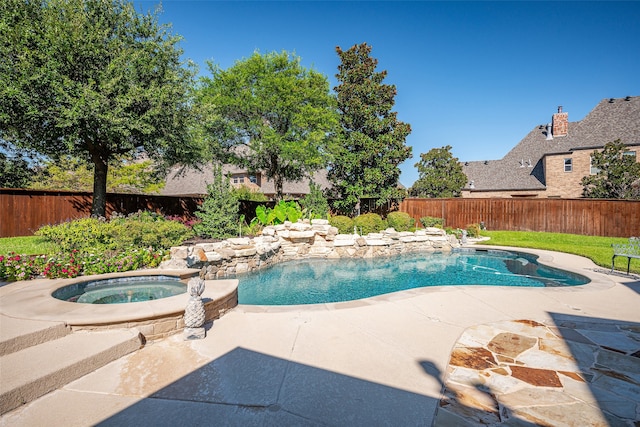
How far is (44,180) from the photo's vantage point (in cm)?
2089

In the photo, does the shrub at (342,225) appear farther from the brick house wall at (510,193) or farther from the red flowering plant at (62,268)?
the brick house wall at (510,193)

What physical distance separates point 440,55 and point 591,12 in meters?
6.13

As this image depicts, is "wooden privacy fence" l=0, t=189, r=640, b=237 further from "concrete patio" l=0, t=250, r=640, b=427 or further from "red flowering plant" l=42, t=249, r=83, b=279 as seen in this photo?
"concrete patio" l=0, t=250, r=640, b=427

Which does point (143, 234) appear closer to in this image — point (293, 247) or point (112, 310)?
point (112, 310)

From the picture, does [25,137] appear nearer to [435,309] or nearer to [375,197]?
[435,309]

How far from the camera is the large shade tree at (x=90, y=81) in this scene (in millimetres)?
9258

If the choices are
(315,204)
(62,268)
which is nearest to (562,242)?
(315,204)

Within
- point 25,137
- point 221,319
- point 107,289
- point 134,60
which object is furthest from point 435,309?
point 25,137

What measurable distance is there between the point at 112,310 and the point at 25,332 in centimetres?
93

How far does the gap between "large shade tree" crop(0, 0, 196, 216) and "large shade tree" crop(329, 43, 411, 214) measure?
34.8 ft

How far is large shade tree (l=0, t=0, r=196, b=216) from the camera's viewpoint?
30.4 ft

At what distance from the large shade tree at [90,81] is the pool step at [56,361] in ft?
26.4

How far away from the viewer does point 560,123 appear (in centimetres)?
2805

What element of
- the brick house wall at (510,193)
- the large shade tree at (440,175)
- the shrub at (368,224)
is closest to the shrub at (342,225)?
the shrub at (368,224)
